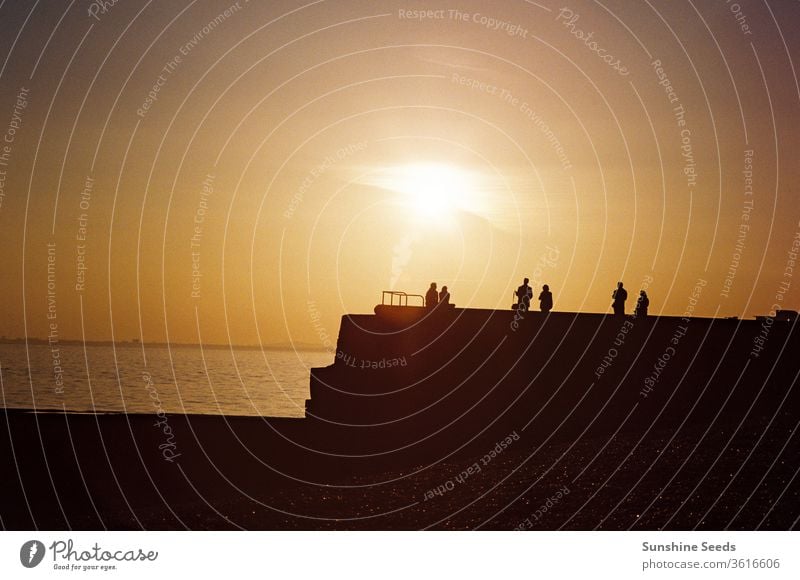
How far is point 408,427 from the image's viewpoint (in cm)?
2816

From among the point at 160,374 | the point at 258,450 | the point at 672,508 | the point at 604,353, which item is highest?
the point at 604,353

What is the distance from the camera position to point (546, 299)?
2931cm

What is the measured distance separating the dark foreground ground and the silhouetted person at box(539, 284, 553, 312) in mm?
5326

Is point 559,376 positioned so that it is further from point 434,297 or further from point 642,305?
point 434,297

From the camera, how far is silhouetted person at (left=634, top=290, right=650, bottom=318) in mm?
28641

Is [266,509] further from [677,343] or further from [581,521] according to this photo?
[677,343]

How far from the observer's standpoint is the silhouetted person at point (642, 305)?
94.0 feet

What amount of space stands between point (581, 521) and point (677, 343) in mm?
12091
